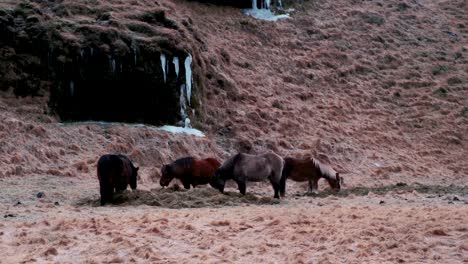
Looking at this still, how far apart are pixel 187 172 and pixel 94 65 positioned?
25.8ft

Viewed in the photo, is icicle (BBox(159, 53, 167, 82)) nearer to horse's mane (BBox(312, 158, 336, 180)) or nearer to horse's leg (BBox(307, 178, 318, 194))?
horse's mane (BBox(312, 158, 336, 180))

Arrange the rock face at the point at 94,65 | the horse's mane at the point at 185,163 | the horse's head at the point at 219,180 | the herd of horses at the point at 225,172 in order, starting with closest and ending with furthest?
1. the herd of horses at the point at 225,172
2. the horse's head at the point at 219,180
3. the horse's mane at the point at 185,163
4. the rock face at the point at 94,65

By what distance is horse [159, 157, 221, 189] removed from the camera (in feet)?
57.9

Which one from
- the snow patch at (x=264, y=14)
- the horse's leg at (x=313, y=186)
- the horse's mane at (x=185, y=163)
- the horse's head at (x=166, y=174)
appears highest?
the snow patch at (x=264, y=14)

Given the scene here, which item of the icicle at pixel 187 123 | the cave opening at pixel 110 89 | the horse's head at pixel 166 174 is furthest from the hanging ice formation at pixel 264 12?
the horse's head at pixel 166 174

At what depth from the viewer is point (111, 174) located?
14867 millimetres

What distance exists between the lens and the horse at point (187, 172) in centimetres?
1766

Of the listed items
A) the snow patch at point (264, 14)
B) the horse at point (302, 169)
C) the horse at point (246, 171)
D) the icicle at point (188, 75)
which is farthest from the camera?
the snow patch at point (264, 14)

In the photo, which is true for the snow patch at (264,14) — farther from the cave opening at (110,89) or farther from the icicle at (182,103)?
the cave opening at (110,89)

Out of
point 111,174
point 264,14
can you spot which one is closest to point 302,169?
point 111,174

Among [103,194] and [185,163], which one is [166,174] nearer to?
[185,163]

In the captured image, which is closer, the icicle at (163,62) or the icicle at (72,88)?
the icicle at (72,88)

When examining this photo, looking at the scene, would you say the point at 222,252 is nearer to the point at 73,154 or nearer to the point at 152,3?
the point at 73,154

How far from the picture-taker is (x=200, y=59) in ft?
93.5
